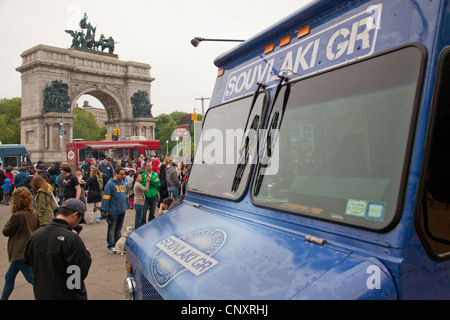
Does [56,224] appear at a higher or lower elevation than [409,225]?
lower

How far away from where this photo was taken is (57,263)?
3.07 meters

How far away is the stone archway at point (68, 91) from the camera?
4375 centimetres

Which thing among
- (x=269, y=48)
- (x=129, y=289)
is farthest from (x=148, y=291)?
(x=269, y=48)

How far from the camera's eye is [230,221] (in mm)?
2570

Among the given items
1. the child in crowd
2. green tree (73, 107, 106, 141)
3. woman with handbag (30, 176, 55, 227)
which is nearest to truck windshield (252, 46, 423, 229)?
woman with handbag (30, 176, 55, 227)

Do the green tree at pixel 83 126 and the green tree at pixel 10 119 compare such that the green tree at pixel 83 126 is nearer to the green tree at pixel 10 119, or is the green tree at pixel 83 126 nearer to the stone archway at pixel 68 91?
the green tree at pixel 10 119

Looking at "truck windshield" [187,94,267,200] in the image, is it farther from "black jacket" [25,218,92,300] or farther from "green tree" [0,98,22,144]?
"green tree" [0,98,22,144]

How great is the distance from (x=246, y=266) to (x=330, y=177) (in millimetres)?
729

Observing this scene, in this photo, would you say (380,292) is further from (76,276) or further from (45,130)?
(45,130)

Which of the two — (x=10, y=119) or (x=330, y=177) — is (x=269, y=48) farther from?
(x=10, y=119)

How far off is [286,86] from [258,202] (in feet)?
2.86

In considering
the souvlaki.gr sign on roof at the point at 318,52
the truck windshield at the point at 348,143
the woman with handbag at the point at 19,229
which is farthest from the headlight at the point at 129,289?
the woman with handbag at the point at 19,229

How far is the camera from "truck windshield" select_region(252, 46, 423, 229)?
179 centimetres
